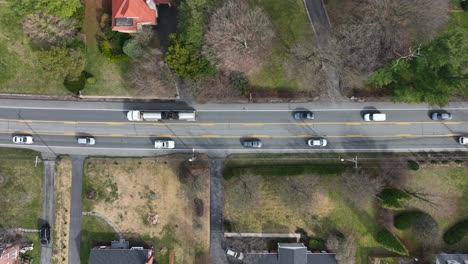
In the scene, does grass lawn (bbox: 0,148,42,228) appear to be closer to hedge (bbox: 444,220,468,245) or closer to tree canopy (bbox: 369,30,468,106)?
tree canopy (bbox: 369,30,468,106)

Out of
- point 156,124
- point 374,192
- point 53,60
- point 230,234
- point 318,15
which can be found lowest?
point 230,234

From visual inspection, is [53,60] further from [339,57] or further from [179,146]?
[339,57]

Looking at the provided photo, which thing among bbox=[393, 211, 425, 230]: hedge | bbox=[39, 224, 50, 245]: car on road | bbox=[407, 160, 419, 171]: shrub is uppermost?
bbox=[407, 160, 419, 171]: shrub

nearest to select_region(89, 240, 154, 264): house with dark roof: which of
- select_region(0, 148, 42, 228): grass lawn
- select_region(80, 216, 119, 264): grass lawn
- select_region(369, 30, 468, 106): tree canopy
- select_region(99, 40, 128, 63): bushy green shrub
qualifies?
select_region(80, 216, 119, 264): grass lawn

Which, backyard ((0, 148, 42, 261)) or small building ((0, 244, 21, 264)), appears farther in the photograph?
backyard ((0, 148, 42, 261))

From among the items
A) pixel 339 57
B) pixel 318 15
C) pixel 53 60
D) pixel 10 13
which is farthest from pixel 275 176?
pixel 10 13

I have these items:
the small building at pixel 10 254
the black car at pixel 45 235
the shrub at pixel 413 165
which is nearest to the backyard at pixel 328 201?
the shrub at pixel 413 165

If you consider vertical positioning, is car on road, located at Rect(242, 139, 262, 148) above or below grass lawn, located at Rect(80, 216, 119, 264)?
above

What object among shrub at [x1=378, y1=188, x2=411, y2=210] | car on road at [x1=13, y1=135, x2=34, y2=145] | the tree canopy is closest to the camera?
the tree canopy
